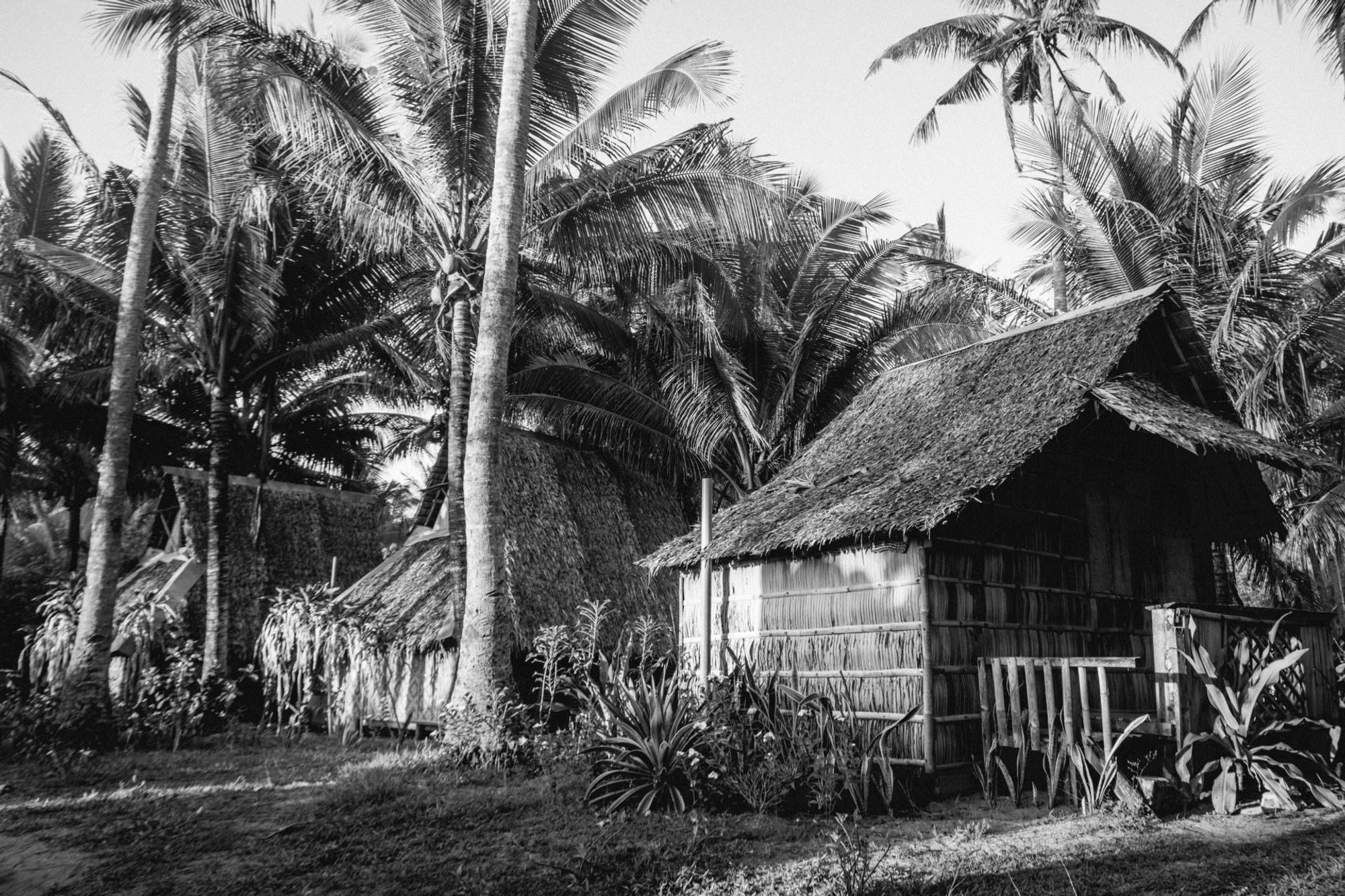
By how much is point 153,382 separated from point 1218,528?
17.3 metres

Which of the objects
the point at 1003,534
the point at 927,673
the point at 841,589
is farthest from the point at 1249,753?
the point at 841,589

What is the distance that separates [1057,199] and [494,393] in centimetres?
1055

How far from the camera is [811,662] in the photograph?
376 inches

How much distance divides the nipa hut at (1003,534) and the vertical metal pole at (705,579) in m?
0.11

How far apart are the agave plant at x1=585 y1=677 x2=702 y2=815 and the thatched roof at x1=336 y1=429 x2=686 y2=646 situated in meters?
4.60

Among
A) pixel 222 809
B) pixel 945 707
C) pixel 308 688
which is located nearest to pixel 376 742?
pixel 308 688

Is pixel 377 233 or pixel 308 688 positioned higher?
pixel 377 233

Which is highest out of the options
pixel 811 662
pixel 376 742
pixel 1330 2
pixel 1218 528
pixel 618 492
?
pixel 1330 2

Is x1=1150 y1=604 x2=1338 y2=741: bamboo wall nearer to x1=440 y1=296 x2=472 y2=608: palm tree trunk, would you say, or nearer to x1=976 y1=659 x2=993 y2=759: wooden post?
x1=976 y1=659 x2=993 y2=759: wooden post

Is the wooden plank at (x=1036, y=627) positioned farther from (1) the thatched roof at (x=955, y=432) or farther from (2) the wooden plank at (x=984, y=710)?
(1) the thatched roof at (x=955, y=432)

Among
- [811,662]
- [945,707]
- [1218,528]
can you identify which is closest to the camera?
[945,707]

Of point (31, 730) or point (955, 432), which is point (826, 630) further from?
point (31, 730)

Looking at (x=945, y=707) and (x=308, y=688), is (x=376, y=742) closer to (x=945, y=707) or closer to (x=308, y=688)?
(x=308, y=688)

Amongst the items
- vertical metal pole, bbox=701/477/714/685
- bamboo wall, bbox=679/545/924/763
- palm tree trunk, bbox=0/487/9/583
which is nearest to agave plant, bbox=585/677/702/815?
bamboo wall, bbox=679/545/924/763
